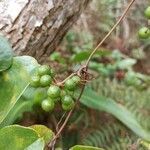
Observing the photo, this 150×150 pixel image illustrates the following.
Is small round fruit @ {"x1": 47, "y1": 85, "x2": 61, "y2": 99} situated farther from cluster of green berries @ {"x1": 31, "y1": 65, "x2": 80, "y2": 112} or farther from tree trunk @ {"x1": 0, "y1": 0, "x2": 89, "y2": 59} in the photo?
tree trunk @ {"x1": 0, "y1": 0, "x2": 89, "y2": 59}

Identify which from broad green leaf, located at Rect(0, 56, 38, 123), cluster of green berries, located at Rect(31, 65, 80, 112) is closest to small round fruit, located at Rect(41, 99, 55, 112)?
cluster of green berries, located at Rect(31, 65, 80, 112)

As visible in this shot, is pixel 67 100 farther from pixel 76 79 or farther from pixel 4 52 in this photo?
pixel 4 52

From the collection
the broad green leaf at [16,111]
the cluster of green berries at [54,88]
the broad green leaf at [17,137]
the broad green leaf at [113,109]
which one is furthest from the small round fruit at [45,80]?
the broad green leaf at [113,109]

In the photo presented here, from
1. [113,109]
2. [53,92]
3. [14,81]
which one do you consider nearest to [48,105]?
[53,92]

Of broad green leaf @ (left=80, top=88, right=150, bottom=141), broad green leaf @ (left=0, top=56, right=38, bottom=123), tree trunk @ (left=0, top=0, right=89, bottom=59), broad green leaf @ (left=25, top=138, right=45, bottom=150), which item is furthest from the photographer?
broad green leaf @ (left=80, top=88, right=150, bottom=141)

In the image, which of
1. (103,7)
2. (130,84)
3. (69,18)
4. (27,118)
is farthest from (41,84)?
(103,7)

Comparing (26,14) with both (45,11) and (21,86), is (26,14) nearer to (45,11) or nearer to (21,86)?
(45,11)

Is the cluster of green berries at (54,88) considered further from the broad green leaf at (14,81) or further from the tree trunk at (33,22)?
the tree trunk at (33,22)
